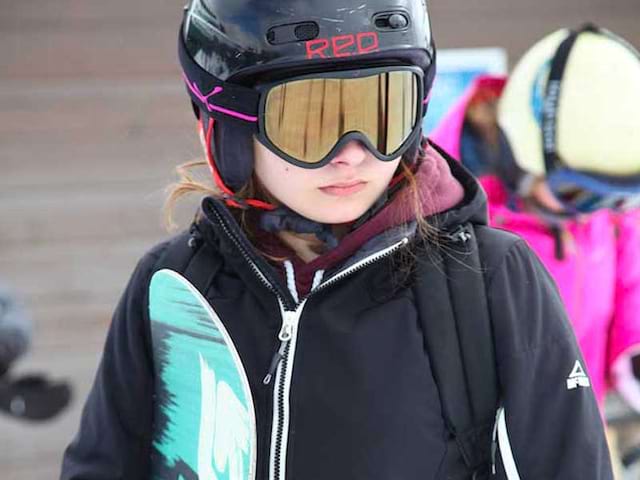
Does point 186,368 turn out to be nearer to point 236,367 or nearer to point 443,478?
point 236,367

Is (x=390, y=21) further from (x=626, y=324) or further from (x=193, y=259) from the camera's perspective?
(x=626, y=324)

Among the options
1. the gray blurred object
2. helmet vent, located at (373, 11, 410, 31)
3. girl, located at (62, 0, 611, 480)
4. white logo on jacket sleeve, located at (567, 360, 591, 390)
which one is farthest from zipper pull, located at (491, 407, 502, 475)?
the gray blurred object

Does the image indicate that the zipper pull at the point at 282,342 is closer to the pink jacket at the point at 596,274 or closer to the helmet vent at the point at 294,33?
the helmet vent at the point at 294,33

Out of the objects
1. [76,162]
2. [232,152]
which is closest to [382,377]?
[232,152]

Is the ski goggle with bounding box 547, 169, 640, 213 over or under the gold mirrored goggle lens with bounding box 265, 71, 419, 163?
under

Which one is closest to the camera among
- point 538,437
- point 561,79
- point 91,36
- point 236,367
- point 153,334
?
point 538,437

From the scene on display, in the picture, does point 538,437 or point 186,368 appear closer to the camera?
point 538,437

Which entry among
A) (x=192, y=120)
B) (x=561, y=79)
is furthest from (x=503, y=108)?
(x=192, y=120)

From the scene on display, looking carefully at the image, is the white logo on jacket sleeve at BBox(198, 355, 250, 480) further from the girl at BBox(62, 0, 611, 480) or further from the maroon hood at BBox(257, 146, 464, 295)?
the maroon hood at BBox(257, 146, 464, 295)

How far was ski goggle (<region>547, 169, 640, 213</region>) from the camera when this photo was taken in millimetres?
3039

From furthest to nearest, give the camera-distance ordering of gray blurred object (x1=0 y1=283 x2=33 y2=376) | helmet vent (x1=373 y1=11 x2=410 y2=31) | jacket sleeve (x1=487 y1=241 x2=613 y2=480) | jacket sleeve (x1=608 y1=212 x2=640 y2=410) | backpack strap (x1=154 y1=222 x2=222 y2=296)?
1. jacket sleeve (x1=608 y1=212 x2=640 y2=410)
2. gray blurred object (x1=0 y1=283 x2=33 y2=376)
3. backpack strap (x1=154 y1=222 x2=222 y2=296)
4. helmet vent (x1=373 y1=11 x2=410 y2=31)
5. jacket sleeve (x1=487 y1=241 x2=613 y2=480)

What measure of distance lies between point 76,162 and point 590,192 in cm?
260

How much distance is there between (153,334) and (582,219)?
1616 millimetres

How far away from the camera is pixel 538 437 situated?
1.82 m
